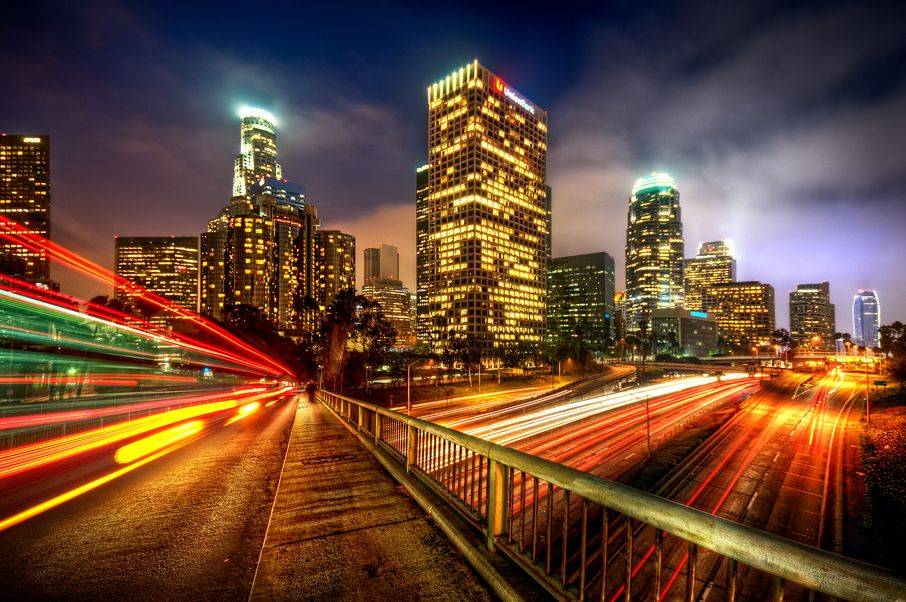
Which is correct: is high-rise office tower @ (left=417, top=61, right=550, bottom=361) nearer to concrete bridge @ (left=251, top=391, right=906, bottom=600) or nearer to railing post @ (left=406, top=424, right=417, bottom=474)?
railing post @ (left=406, top=424, right=417, bottom=474)

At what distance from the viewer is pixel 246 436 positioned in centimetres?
1316

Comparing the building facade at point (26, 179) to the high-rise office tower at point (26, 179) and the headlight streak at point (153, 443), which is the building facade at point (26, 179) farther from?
the headlight streak at point (153, 443)

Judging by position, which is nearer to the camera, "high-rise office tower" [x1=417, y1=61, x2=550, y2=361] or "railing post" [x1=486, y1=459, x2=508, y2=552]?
"railing post" [x1=486, y1=459, x2=508, y2=552]

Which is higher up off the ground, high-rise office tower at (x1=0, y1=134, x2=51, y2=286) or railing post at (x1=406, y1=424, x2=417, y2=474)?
high-rise office tower at (x1=0, y1=134, x2=51, y2=286)

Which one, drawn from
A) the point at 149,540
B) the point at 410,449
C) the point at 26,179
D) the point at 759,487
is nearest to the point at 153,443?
the point at 149,540

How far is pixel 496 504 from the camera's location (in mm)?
4156

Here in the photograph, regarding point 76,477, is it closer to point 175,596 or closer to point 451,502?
point 175,596

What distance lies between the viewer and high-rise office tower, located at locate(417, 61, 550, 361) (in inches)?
5787

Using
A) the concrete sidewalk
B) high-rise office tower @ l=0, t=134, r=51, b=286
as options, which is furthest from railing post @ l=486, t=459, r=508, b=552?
high-rise office tower @ l=0, t=134, r=51, b=286

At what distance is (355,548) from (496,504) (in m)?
1.72

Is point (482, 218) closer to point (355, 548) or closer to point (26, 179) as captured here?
point (355, 548)

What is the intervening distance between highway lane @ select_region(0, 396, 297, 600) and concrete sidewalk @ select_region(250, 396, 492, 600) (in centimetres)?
29

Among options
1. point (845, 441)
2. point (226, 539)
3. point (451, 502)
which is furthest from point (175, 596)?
point (845, 441)

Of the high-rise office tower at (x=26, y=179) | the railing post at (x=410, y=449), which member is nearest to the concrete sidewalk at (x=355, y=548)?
the railing post at (x=410, y=449)
